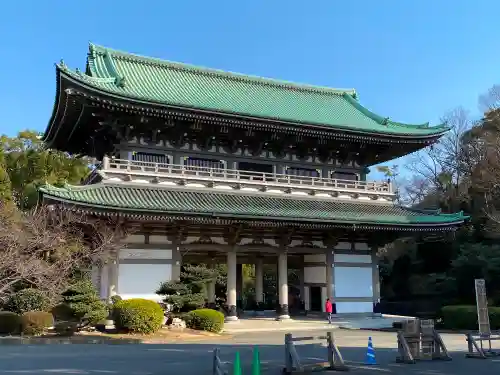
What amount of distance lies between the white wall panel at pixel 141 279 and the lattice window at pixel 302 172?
9520mm

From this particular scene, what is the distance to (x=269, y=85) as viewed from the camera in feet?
118

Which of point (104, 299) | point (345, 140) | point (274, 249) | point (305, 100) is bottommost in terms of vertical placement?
point (104, 299)

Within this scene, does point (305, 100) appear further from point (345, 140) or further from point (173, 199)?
point (173, 199)

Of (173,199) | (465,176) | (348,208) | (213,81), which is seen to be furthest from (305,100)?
(465,176)

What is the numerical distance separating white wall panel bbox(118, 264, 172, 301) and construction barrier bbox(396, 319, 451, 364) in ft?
43.2

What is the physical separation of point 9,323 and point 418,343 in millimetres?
16517

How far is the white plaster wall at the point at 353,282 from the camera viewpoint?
29.2 metres

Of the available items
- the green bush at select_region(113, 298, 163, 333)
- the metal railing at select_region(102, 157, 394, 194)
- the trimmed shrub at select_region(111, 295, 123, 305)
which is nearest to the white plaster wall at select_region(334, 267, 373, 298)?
the metal railing at select_region(102, 157, 394, 194)

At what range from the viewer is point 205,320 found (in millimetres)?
23344

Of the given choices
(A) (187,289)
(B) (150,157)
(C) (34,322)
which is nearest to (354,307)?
(A) (187,289)

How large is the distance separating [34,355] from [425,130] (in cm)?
2609

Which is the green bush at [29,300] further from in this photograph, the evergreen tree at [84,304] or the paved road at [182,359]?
the paved road at [182,359]

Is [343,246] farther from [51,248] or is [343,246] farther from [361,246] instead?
[51,248]

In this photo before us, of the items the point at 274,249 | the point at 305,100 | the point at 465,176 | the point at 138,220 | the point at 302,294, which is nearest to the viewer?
the point at 138,220
